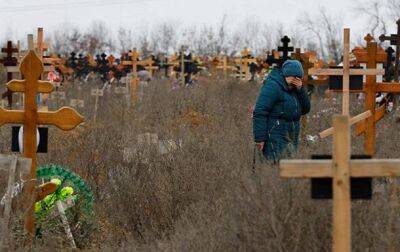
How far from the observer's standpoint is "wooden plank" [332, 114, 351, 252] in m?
4.73

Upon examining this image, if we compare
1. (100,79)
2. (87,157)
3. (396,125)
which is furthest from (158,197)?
(100,79)

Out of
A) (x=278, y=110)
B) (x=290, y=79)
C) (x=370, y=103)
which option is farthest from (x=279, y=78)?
(x=370, y=103)

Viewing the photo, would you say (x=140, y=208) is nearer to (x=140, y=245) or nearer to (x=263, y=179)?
(x=140, y=245)

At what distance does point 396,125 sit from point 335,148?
877 cm

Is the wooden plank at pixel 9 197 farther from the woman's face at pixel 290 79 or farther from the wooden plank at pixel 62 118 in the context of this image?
the woman's face at pixel 290 79

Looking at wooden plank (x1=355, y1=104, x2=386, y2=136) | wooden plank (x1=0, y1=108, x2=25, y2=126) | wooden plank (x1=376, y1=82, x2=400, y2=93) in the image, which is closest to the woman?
wooden plank (x1=0, y1=108, x2=25, y2=126)

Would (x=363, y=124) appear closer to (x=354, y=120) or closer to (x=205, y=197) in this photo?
(x=354, y=120)

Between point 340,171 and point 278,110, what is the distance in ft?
12.9

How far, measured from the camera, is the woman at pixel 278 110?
337 inches

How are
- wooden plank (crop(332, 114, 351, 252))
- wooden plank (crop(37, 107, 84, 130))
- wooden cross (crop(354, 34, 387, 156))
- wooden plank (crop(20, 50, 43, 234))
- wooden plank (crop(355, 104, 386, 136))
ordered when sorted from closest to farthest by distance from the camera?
wooden plank (crop(332, 114, 351, 252))
wooden plank (crop(20, 50, 43, 234))
wooden plank (crop(37, 107, 84, 130))
wooden cross (crop(354, 34, 387, 156))
wooden plank (crop(355, 104, 386, 136))

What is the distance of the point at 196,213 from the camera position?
272 inches

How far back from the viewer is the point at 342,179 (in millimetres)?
4734

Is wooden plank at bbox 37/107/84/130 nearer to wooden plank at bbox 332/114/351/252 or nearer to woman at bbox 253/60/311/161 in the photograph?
woman at bbox 253/60/311/161

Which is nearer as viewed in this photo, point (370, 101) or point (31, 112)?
point (31, 112)
